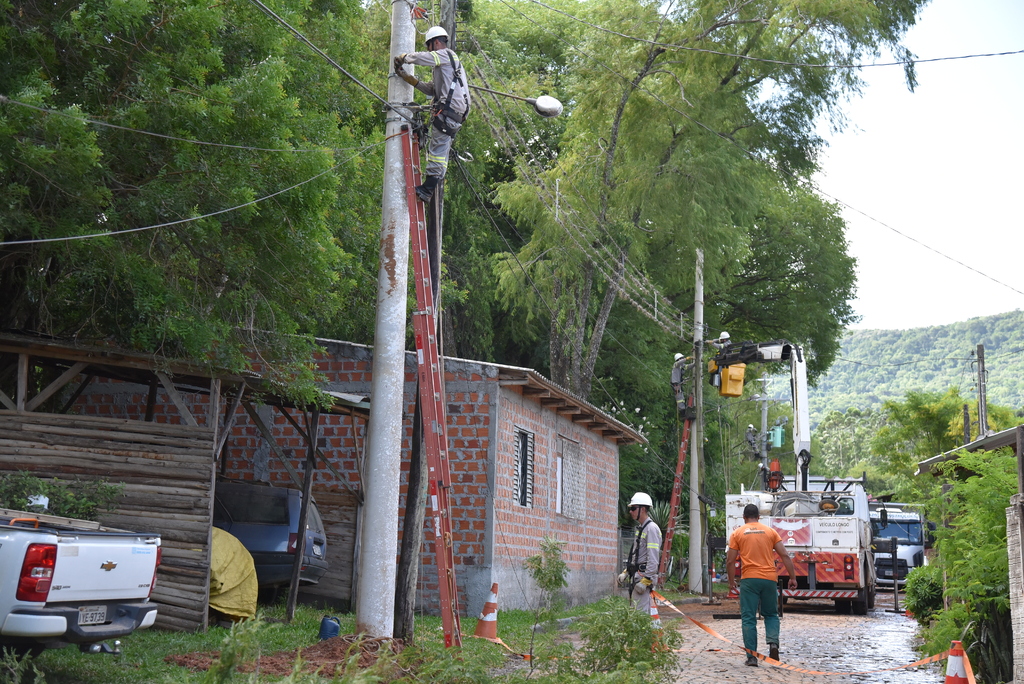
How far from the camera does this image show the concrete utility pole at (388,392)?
10039 mm

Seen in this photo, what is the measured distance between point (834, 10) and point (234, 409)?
1723 centimetres

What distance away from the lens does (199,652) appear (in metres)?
10.1

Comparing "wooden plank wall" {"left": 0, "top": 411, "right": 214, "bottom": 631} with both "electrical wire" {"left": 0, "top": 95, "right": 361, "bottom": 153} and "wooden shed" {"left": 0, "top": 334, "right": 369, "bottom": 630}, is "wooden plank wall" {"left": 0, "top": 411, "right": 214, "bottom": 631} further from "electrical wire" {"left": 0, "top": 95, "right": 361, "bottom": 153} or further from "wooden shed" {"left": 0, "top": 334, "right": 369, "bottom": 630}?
"electrical wire" {"left": 0, "top": 95, "right": 361, "bottom": 153}

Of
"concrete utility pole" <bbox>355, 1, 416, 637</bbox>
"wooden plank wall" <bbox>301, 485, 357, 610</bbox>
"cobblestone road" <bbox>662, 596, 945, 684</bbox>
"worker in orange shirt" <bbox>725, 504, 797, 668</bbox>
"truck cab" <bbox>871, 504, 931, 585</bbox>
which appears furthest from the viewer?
"truck cab" <bbox>871, 504, 931, 585</bbox>

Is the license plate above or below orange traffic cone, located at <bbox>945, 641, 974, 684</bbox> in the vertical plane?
above

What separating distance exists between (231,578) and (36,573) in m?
5.28

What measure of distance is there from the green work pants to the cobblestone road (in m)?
0.37

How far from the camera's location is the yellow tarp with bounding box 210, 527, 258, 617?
12320 millimetres

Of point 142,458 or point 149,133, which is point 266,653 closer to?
point 142,458

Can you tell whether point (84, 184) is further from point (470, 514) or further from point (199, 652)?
point (470, 514)

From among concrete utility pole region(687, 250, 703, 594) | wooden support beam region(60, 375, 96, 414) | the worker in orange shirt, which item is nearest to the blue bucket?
the worker in orange shirt

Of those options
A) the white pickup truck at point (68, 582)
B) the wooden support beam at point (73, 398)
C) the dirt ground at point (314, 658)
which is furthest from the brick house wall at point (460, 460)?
the white pickup truck at point (68, 582)

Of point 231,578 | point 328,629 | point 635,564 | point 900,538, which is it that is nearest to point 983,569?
point 635,564

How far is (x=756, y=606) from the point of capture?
1227cm
